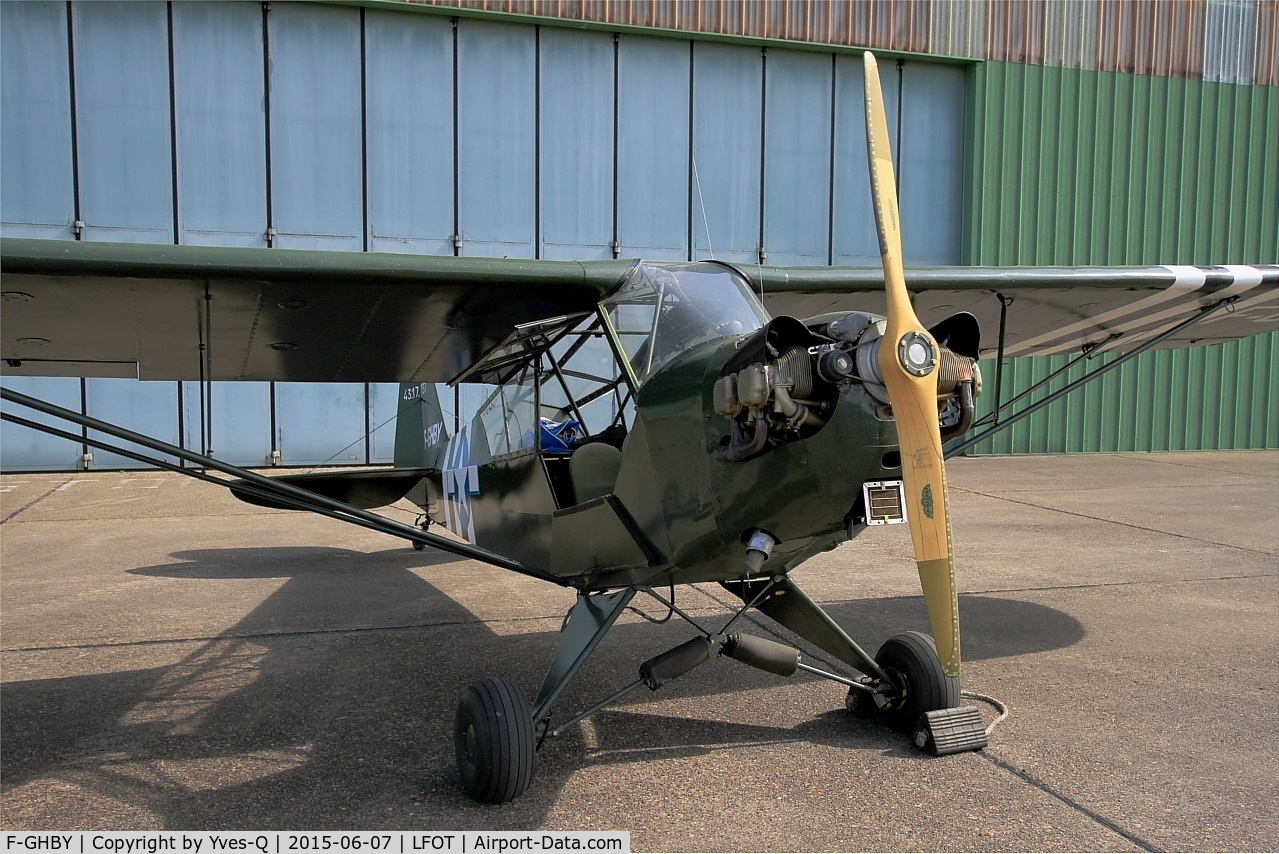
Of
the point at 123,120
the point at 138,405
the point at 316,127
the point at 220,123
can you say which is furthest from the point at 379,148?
the point at 138,405

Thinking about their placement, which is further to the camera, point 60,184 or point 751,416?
point 60,184

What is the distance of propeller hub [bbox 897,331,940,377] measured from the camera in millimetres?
2842

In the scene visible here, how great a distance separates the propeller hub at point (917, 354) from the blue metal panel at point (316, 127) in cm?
1290

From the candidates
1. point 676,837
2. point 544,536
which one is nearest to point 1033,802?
point 676,837

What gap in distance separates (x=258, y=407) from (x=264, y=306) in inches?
432

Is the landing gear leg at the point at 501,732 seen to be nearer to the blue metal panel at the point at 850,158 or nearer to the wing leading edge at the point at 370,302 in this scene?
the wing leading edge at the point at 370,302

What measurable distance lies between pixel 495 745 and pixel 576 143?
13262mm

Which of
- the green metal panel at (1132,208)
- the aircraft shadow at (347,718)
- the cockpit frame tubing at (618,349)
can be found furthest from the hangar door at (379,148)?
the cockpit frame tubing at (618,349)

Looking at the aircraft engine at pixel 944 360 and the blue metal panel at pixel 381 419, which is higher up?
the aircraft engine at pixel 944 360

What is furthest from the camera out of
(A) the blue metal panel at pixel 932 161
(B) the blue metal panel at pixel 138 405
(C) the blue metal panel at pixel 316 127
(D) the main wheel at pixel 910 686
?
(A) the blue metal panel at pixel 932 161

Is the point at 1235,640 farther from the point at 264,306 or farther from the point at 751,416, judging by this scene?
the point at 264,306

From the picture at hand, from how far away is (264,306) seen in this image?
4590 mm

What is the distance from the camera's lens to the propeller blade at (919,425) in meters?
2.86

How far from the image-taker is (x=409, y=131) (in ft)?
48.4
